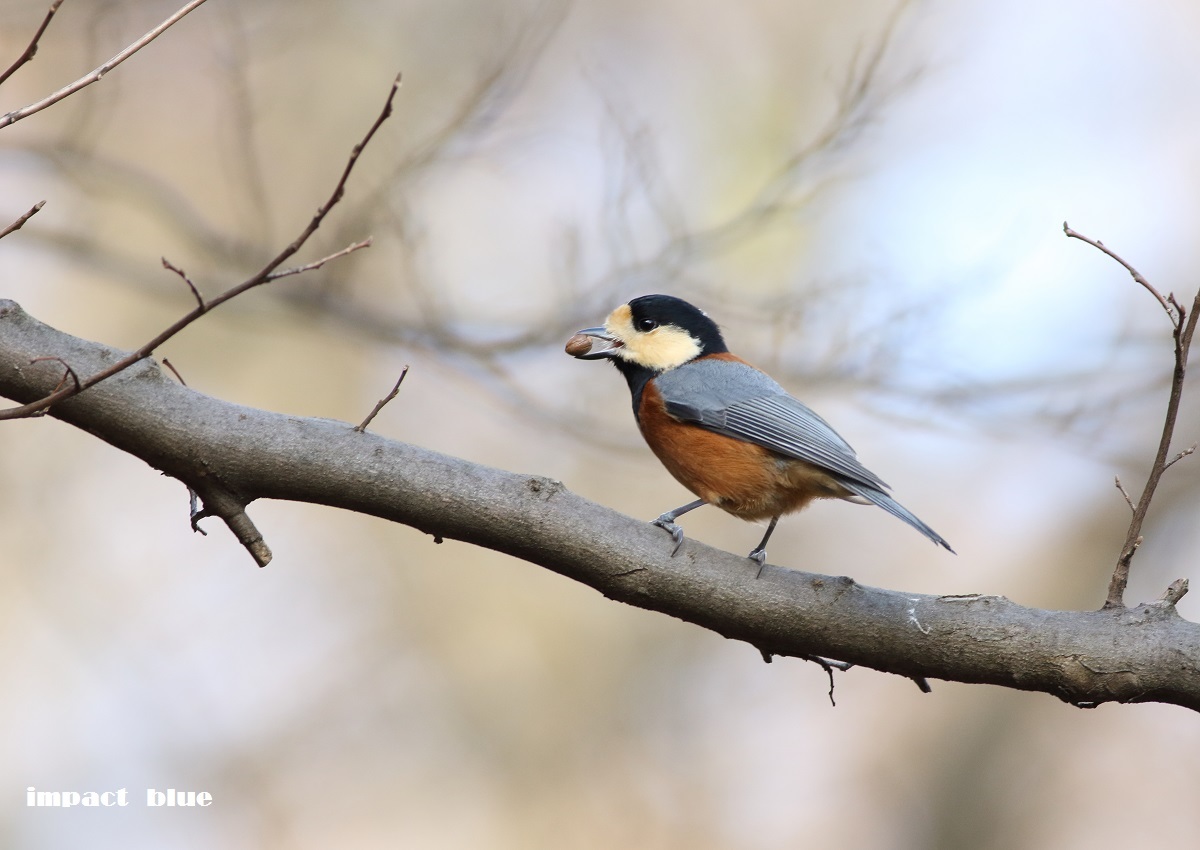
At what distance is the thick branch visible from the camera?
2.94 meters

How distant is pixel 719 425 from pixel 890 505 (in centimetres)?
89

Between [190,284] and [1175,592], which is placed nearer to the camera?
[190,284]

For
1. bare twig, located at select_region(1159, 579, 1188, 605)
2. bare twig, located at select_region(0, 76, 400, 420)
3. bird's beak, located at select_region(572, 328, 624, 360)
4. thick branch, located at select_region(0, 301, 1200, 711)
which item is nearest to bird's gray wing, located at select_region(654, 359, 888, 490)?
bird's beak, located at select_region(572, 328, 624, 360)

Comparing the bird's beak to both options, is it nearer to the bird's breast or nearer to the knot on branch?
the bird's breast

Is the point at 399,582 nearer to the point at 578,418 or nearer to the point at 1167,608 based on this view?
the point at 578,418

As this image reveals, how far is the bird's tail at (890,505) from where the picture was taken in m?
3.51

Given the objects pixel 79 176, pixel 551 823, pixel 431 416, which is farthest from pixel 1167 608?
pixel 551 823

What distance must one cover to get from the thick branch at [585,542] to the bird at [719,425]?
591 millimetres

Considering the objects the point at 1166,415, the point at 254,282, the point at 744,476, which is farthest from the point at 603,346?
the point at 254,282

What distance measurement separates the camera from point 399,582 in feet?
29.3

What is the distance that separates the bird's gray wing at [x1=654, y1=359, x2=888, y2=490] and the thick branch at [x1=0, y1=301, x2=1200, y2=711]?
3.30ft

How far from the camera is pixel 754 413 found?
14.7ft

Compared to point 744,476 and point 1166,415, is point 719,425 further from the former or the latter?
point 1166,415

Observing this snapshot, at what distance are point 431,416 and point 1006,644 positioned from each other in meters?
5.89
